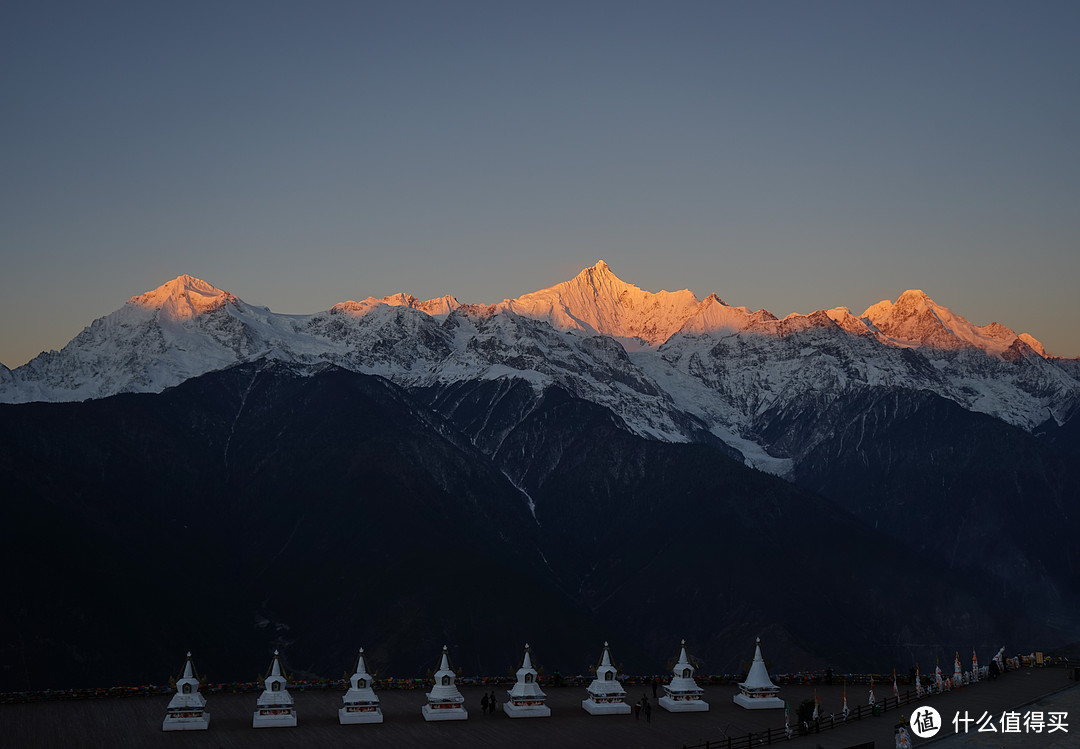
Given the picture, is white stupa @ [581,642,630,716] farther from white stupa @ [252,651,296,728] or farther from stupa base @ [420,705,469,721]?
white stupa @ [252,651,296,728]

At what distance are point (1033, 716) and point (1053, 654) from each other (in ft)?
156

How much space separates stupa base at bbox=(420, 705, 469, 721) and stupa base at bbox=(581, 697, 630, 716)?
41.8ft

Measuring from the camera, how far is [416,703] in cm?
14250

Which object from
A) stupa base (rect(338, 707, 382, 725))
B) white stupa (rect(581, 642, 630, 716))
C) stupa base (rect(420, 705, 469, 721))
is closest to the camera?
stupa base (rect(338, 707, 382, 725))

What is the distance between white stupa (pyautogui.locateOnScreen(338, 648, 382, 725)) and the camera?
13112 centimetres

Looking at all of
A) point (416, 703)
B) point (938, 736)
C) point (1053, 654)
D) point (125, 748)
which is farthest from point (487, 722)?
point (1053, 654)

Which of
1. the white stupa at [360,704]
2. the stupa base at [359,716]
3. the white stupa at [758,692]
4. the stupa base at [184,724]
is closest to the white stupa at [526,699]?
the white stupa at [360,704]

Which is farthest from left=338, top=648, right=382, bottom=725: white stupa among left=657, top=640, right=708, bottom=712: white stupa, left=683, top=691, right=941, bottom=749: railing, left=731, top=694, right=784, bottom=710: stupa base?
left=731, top=694, right=784, bottom=710: stupa base

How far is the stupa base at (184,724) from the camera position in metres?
126

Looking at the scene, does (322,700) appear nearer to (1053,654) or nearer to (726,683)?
(726,683)

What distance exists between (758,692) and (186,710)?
57.4 m

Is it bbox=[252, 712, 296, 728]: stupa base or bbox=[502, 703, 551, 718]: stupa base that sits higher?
bbox=[252, 712, 296, 728]: stupa base

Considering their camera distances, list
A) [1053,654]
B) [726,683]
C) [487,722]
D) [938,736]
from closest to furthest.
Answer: [938,736]
[487,722]
[726,683]
[1053,654]

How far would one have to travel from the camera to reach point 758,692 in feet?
469
